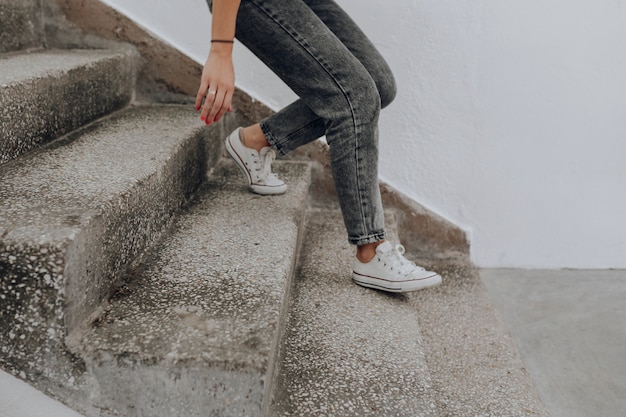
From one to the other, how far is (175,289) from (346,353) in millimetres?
404

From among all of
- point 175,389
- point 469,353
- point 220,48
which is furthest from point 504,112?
point 175,389

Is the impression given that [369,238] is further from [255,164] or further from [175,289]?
[175,289]

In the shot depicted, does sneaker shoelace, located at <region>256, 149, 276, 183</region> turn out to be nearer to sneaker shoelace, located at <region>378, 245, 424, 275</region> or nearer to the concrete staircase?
the concrete staircase

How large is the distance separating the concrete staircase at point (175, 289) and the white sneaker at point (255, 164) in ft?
0.16

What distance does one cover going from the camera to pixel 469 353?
162cm

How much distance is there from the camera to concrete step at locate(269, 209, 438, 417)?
1121mm

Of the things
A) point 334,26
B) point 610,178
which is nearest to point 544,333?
point 610,178

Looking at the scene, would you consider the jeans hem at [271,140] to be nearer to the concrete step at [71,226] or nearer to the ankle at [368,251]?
the concrete step at [71,226]

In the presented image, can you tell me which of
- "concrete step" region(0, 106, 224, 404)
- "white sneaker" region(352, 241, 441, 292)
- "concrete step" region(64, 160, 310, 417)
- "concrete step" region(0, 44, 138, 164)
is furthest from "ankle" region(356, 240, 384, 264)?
"concrete step" region(0, 44, 138, 164)

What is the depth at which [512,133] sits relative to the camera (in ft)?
6.78

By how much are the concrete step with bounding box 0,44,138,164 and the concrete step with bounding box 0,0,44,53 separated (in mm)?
59

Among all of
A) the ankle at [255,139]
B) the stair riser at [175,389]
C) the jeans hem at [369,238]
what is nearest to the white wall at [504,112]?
the ankle at [255,139]

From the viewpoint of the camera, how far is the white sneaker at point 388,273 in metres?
1.57

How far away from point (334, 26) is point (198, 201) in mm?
630
